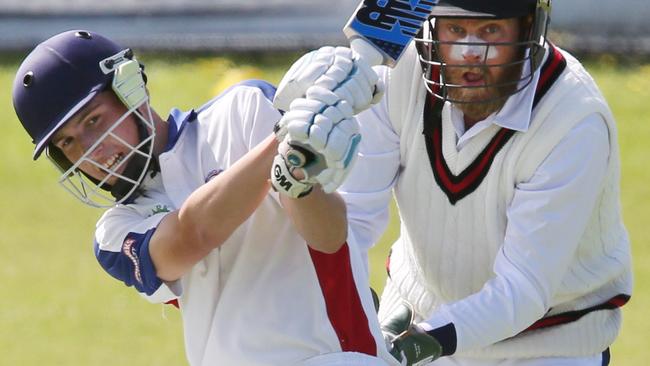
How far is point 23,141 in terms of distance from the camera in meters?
11.9

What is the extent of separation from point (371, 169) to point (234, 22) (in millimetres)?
8290

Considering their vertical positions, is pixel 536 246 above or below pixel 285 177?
below

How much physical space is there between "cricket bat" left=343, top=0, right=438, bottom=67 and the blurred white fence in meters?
8.22

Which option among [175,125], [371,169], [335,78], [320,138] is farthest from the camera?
[371,169]

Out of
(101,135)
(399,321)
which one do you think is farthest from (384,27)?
(399,321)

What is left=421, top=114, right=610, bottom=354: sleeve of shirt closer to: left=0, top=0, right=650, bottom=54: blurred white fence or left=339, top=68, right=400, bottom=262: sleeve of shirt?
left=339, top=68, right=400, bottom=262: sleeve of shirt

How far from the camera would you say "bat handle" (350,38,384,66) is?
4168mm

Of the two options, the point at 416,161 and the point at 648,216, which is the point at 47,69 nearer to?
the point at 416,161

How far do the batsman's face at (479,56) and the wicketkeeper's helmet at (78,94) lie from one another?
939 millimetres

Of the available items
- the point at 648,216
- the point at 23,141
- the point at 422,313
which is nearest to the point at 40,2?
the point at 23,141

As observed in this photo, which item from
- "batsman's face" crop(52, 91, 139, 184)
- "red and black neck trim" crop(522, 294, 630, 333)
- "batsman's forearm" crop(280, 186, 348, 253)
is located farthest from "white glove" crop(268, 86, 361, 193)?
"red and black neck trim" crop(522, 294, 630, 333)

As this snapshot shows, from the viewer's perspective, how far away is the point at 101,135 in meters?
4.41

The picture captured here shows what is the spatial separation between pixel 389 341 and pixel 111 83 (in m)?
1.14

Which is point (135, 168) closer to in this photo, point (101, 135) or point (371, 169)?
point (101, 135)
